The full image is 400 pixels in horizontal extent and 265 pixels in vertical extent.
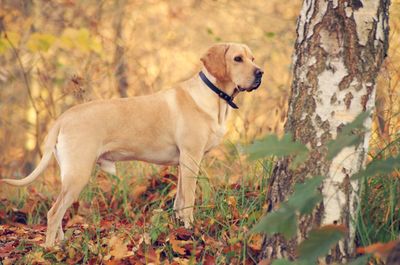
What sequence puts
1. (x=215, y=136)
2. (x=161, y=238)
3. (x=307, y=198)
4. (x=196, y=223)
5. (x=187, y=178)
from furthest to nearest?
1. (x=215, y=136)
2. (x=187, y=178)
3. (x=196, y=223)
4. (x=161, y=238)
5. (x=307, y=198)

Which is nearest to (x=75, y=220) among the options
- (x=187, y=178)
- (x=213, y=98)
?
(x=187, y=178)

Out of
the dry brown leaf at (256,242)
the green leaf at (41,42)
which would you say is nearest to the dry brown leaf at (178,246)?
the dry brown leaf at (256,242)

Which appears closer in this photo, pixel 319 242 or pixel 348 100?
pixel 319 242

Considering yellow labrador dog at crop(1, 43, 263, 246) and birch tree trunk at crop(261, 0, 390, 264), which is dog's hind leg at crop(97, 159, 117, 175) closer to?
yellow labrador dog at crop(1, 43, 263, 246)

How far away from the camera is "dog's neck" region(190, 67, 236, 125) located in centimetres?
540

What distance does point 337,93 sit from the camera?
11.2 ft

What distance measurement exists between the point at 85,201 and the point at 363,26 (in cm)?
355

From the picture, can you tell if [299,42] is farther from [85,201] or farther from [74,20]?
[74,20]

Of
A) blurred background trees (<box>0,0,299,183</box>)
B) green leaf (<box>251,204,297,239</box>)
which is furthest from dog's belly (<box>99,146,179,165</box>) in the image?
blurred background trees (<box>0,0,299,183</box>)

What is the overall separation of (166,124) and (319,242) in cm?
306

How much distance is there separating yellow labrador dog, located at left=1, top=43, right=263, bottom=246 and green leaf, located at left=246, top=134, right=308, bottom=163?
2.52m

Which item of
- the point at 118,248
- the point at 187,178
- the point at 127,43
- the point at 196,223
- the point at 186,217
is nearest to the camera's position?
the point at 118,248

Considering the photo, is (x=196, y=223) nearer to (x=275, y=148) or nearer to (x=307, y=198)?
(x=275, y=148)

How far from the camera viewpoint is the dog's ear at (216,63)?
17.6 feet
